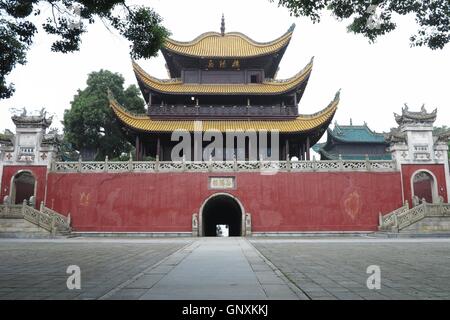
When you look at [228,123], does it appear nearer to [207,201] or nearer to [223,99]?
[223,99]

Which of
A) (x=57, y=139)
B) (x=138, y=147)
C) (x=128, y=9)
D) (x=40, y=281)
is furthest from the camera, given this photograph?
(x=138, y=147)

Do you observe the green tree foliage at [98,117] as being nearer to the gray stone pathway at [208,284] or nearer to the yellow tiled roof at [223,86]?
the yellow tiled roof at [223,86]

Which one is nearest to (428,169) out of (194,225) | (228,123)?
(228,123)

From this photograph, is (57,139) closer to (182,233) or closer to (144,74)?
(144,74)

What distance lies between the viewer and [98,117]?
90.2ft

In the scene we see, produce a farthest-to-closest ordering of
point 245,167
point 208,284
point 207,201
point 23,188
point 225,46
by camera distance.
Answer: point 225,46 → point 23,188 → point 245,167 → point 207,201 → point 208,284

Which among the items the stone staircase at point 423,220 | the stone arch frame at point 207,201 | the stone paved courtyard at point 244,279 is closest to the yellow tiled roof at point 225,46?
the stone arch frame at point 207,201

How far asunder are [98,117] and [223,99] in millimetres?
11204

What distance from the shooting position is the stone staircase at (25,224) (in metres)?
15.6

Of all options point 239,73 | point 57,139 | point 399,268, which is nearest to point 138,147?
point 57,139

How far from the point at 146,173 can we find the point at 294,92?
10.5m

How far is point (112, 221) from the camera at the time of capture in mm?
17797

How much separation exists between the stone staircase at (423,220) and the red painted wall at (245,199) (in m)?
1.53

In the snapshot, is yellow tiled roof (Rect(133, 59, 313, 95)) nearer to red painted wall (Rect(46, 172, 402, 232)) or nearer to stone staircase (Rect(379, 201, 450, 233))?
red painted wall (Rect(46, 172, 402, 232))
